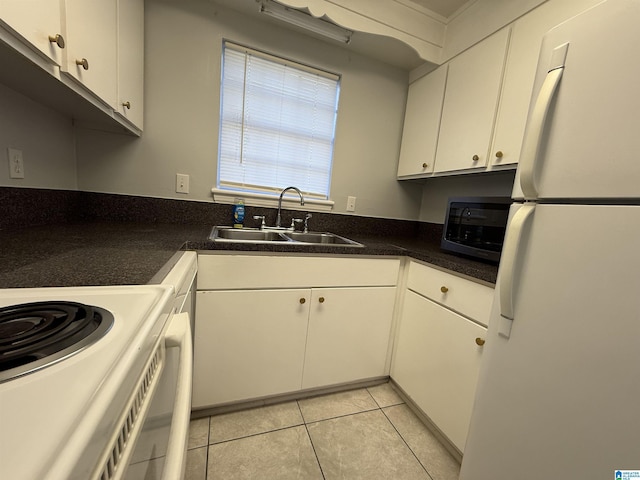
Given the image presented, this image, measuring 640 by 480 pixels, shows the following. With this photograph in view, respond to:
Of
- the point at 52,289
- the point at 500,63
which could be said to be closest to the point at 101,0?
the point at 52,289

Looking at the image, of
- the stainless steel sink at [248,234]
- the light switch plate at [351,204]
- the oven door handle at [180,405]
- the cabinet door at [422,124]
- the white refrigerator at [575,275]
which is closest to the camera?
the oven door handle at [180,405]

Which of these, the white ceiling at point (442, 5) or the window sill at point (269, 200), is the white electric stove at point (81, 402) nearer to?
the window sill at point (269, 200)

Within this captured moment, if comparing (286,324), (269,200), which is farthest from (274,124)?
(286,324)

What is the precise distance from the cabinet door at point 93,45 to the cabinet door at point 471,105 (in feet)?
A: 5.49

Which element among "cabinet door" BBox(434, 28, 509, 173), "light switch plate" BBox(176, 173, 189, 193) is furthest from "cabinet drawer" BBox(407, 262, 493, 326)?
"light switch plate" BBox(176, 173, 189, 193)

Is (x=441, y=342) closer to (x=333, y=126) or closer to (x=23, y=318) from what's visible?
(x=23, y=318)

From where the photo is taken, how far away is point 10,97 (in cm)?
100

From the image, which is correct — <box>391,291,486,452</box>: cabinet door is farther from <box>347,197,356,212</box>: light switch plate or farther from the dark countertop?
<box>347,197,356,212</box>: light switch plate

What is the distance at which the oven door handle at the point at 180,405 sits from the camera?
1.09 feet

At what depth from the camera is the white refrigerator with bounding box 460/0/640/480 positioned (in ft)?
1.85

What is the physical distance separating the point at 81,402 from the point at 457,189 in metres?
2.08

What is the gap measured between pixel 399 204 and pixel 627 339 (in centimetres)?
167

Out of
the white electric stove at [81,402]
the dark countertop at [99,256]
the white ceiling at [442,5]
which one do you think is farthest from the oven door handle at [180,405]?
the white ceiling at [442,5]

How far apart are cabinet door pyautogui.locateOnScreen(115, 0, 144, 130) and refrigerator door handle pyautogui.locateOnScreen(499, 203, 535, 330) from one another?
1.55 m
